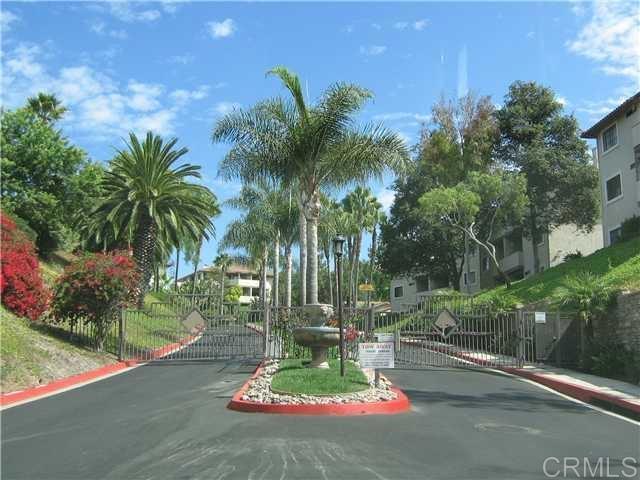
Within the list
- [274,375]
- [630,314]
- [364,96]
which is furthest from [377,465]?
[364,96]

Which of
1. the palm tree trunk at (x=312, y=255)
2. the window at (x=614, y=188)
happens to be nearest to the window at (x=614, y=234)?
the window at (x=614, y=188)

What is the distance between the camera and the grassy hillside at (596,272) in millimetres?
22812

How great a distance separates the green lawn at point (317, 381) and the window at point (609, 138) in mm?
26010

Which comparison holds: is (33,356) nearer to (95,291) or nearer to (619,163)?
(95,291)

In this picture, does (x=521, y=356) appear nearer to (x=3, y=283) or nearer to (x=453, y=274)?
(x=3, y=283)

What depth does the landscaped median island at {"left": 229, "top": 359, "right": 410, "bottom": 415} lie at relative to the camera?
11.7 m

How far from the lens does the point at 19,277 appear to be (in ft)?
63.0

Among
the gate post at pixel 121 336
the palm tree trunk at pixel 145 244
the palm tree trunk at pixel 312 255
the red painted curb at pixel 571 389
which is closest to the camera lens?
the red painted curb at pixel 571 389

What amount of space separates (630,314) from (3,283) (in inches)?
705

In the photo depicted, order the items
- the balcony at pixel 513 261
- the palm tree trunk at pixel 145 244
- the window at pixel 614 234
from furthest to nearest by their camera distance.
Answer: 1. the balcony at pixel 513 261
2. the window at pixel 614 234
3. the palm tree trunk at pixel 145 244

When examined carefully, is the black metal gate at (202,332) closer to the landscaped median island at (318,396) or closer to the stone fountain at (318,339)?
the stone fountain at (318,339)

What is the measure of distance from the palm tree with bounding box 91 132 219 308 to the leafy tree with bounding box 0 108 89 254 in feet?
5.85

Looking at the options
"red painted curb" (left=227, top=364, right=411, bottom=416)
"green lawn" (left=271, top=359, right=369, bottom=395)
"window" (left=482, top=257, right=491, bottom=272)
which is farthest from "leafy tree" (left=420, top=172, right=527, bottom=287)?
"red painted curb" (left=227, top=364, right=411, bottom=416)

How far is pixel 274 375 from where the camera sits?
14.8 meters
